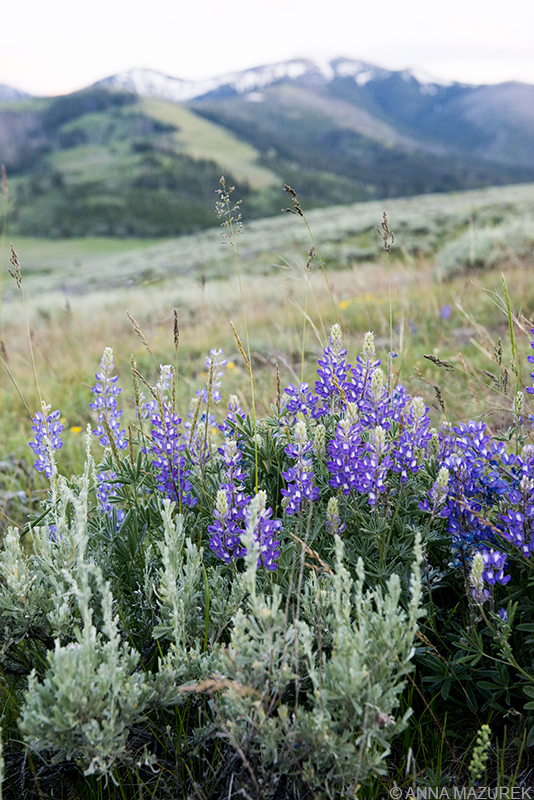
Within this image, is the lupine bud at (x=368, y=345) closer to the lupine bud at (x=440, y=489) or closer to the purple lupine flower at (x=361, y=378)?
the purple lupine flower at (x=361, y=378)

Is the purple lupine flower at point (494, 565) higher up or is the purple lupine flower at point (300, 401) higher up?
the purple lupine flower at point (300, 401)

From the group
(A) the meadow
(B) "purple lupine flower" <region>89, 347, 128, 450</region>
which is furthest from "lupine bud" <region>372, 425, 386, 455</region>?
(B) "purple lupine flower" <region>89, 347, 128, 450</region>

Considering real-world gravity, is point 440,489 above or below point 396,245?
below

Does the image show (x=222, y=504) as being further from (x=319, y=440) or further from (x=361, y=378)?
(x=361, y=378)

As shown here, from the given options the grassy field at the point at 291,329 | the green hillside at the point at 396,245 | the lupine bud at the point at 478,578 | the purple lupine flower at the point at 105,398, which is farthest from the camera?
the green hillside at the point at 396,245

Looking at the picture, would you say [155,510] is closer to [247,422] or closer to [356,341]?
[247,422]

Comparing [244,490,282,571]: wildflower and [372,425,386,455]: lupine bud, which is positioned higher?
[372,425,386,455]: lupine bud

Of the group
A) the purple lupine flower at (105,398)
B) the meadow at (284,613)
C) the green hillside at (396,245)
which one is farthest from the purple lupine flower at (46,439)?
the green hillside at (396,245)

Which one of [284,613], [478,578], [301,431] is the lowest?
[284,613]

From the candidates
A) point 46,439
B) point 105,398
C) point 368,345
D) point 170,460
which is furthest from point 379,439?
point 46,439

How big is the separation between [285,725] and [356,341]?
177 inches

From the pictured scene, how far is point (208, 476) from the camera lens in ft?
7.08

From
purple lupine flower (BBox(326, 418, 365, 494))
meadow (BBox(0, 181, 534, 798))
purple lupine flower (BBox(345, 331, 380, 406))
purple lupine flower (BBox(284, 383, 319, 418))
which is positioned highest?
purple lupine flower (BBox(345, 331, 380, 406))

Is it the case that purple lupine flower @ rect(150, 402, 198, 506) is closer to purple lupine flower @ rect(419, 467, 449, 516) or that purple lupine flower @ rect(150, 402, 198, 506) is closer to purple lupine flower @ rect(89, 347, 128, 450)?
purple lupine flower @ rect(89, 347, 128, 450)
